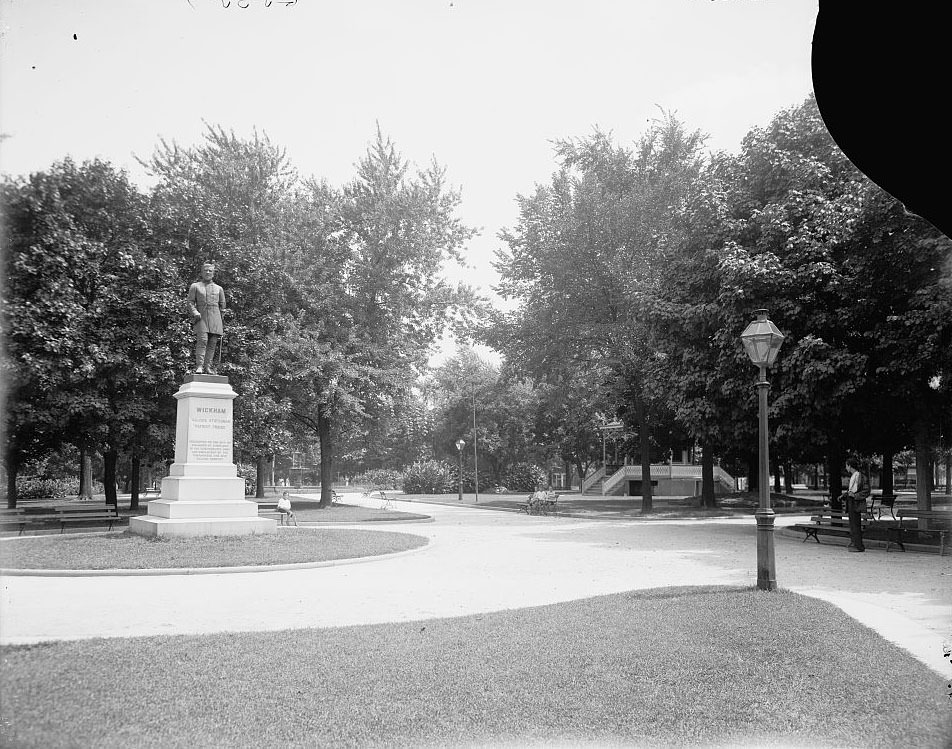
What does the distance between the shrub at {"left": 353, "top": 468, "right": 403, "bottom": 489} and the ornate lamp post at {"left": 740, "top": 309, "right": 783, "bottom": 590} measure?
201ft

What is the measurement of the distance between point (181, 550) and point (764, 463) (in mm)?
10854

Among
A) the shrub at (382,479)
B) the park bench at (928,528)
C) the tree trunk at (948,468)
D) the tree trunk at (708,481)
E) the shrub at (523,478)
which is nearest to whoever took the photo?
the park bench at (928,528)

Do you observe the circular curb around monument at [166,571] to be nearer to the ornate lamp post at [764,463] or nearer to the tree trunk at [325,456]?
the ornate lamp post at [764,463]

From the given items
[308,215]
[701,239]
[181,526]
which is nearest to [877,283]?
[701,239]

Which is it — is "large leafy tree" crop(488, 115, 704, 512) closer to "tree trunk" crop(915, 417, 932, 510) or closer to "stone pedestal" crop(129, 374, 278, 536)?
"tree trunk" crop(915, 417, 932, 510)

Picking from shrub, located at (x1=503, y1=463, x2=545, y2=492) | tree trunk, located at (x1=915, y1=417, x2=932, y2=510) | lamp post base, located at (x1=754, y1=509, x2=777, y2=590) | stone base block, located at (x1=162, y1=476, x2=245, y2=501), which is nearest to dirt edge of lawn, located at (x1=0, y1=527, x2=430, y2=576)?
stone base block, located at (x1=162, y1=476, x2=245, y2=501)

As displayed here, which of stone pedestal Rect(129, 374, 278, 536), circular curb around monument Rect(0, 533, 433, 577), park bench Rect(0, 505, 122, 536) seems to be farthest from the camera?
park bench Rect(0, 505, 122, 536)

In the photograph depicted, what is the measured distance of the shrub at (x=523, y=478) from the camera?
59594 mm

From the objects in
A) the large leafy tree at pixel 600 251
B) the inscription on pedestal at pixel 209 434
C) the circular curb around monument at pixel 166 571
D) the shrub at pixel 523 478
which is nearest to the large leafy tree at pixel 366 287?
the large leafy tree at pixel 600 251

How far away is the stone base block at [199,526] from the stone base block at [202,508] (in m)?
0.17

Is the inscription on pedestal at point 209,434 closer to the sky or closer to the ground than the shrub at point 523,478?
closer to the sky

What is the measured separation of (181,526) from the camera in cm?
1588

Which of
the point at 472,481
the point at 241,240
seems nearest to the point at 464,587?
the point at 241,240

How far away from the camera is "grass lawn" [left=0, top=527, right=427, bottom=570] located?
12914 millimetres
